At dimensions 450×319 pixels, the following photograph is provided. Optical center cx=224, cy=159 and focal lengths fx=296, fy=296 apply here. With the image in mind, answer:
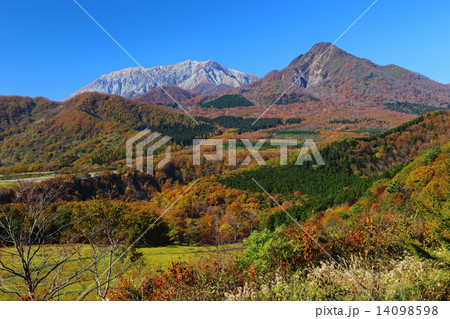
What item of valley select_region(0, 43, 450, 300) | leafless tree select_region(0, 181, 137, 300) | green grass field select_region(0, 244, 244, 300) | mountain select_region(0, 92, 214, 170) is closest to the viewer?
leafless tree select_region(0, 181, 137, 300)

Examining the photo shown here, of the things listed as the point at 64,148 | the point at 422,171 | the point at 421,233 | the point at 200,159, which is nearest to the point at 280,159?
the point at 200,159

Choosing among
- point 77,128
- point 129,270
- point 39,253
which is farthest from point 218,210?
point 77,128

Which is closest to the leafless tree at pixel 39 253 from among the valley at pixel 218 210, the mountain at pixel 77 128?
the valley at pixel 218 210

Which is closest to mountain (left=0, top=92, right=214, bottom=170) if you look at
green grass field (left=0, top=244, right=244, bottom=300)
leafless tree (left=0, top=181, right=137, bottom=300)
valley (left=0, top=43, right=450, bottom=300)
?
valley (left=0, top=43, right=450, bottom=300)

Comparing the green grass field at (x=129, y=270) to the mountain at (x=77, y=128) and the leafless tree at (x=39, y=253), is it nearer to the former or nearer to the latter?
the leafless tree at (x=39, y=253)

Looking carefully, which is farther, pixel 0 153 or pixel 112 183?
pixel 0 153

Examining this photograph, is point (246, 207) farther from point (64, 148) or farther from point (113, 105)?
point (113, 105)

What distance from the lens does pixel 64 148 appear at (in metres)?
132

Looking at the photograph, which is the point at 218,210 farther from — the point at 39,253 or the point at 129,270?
the point at 39,253

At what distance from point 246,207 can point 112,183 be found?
129 feet

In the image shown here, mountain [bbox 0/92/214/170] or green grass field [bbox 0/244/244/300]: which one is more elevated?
mountain [bbox 0/92/214/170]

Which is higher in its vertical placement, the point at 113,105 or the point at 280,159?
the point at 113,105

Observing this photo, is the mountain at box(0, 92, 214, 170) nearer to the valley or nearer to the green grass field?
the valley

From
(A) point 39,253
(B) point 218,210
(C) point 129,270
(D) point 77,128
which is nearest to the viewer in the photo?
(A) point 39,253
